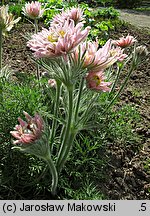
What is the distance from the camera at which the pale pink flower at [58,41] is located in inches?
60.8

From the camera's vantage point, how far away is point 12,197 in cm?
212

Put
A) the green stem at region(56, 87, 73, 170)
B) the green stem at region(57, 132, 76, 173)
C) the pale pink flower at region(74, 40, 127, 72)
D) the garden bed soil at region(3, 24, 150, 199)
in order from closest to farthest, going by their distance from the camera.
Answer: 1. the pale pink flower at region(74, 40, 127, 72)
2. the green stem at region(56, 87, 73, 170)
3. the green stem at region(57, 132, 76, 173)
4. the garden bed soil at region(3, 24, 150, 199)

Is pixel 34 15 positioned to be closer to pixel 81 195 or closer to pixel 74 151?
pixel 74 151

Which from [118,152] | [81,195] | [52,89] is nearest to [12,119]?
[52,89]

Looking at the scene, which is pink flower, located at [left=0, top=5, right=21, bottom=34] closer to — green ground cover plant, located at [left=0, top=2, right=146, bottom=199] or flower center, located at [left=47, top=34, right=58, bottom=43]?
green ground cover plant, located at [left=0, top=2, right=146, bottom=199]

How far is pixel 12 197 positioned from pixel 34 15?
1.24 metres

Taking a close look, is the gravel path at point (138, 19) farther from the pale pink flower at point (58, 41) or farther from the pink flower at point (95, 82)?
the pale pink flower at point (58, 41)

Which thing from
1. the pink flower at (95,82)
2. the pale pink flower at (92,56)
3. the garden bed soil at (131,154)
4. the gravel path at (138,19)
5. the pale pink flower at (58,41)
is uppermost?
the pale pink flower at (58,41)

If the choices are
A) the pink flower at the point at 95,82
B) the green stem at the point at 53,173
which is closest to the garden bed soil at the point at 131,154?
the green stem at the point at 53,173

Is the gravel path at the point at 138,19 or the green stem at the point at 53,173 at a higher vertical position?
the gravel path at the point at 138,19

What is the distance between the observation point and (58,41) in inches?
60.9

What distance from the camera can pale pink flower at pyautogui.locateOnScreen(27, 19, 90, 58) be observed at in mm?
1545

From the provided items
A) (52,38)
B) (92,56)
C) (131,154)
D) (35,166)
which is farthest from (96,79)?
(131,154)

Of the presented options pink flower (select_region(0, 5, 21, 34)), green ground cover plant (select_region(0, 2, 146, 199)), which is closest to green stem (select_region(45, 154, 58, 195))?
green ground cover plant (select_region(0, 2, 146, 199))
